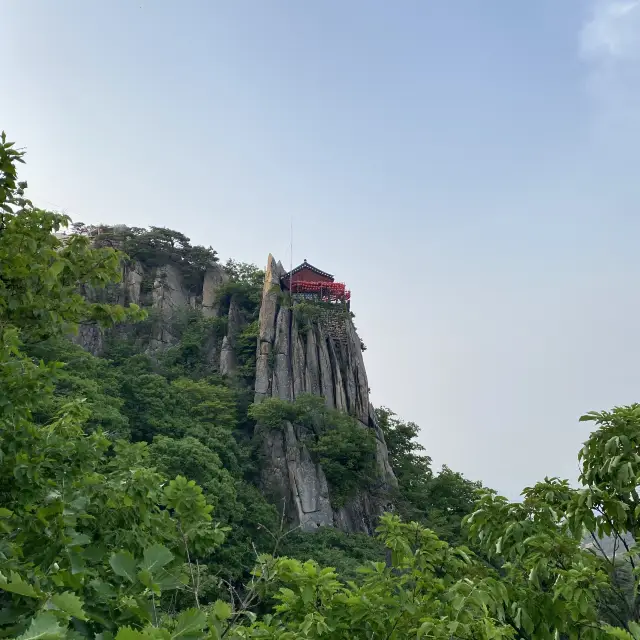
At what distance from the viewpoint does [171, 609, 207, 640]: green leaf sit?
5.01 feet

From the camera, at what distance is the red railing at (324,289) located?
33.1 metres

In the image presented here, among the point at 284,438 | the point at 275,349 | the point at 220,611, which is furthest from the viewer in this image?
the point at 275,349

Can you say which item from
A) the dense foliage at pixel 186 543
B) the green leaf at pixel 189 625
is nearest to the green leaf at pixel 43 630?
the dense foliage at pixel 186 543

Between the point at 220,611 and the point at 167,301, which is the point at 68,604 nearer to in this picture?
the point at 220,611

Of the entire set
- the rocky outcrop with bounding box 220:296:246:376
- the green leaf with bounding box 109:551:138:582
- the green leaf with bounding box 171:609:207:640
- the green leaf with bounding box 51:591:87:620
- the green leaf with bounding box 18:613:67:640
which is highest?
the rocky outcrop with bounding box 220:296:246:376

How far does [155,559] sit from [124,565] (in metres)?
0.10

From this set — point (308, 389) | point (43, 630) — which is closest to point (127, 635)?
point (43, 630)

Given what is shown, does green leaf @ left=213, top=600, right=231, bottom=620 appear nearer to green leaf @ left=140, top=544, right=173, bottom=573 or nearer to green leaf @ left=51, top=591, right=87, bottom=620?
green leaf @ left=140, top=544, right=173, bottom=573

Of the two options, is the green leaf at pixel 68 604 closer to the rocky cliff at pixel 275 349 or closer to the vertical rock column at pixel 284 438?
the vertical rock column at pixel 284 438

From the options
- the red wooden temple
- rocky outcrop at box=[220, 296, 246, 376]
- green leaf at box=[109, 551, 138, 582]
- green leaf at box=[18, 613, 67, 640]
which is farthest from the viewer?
the red wooden temple

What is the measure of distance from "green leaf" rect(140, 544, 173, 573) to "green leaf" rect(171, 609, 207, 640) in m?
0.22

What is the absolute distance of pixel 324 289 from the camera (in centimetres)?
3334

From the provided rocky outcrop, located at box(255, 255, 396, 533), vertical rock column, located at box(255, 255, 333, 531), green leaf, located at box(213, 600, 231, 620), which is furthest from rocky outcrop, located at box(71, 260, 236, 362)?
green leaf, located at box(213, 600, 231, 620)

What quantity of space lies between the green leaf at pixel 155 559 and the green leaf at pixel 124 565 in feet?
0.13
